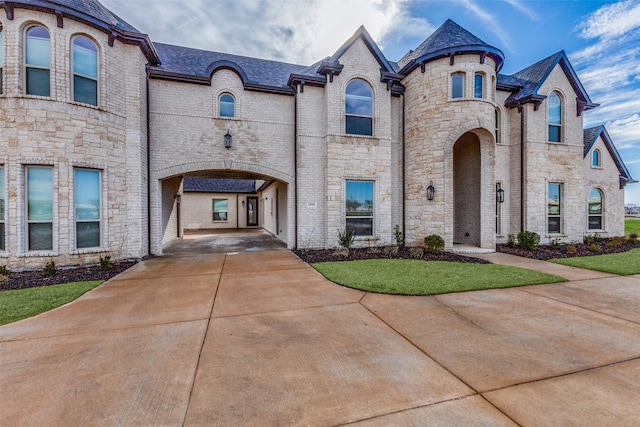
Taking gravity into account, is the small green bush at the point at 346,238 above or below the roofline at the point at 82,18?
below

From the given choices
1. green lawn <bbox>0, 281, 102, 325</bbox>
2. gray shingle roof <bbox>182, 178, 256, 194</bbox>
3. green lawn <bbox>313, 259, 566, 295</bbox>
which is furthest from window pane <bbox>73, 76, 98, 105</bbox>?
gray shingle roof <bbox>182, 178, 256, 194</bbox>

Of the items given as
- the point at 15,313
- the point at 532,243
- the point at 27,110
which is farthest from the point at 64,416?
the point at 532,243

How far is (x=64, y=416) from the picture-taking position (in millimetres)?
2209

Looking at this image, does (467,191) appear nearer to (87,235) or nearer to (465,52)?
(465,52)

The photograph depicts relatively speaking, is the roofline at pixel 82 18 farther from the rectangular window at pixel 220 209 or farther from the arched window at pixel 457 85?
the rectangular window at pixel 220 209

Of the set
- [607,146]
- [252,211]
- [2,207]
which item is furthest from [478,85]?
[252,211]

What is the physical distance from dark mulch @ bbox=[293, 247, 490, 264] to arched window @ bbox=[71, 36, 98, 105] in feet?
26.3

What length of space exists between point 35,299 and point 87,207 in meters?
3.64

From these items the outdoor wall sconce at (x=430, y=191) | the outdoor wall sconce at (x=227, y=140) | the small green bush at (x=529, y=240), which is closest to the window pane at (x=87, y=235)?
the outdoor wall sconce at (x=227, y=140)

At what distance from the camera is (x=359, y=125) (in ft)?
36.6

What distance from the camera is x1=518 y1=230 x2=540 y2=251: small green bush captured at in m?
10.9

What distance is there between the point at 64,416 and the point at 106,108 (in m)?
8.72

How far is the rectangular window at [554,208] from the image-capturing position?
Result: 12445 millimetres

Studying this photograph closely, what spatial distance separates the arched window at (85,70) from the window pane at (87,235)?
→ 358 centimetres
